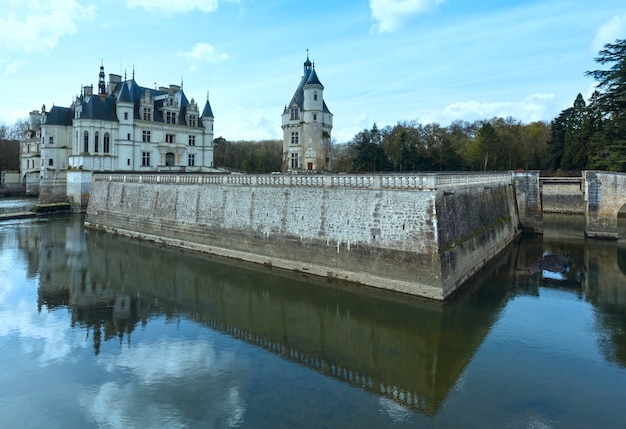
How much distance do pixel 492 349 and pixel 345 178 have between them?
706cm

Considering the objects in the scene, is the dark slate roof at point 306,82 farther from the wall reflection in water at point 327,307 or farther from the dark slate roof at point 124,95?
the wall reflection in water at point 327,307

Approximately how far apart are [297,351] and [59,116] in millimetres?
35705

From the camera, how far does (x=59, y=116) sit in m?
35.4

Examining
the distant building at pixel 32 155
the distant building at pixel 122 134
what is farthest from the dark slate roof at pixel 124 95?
the distant building at pixel 32 155

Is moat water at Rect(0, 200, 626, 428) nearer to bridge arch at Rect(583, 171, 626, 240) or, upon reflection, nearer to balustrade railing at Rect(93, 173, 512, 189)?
balustrade railing at Rect(93, 173, 512, 189)

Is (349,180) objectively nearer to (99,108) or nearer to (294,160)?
(294,160)

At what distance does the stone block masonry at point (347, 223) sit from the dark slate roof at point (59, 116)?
63.9 ft

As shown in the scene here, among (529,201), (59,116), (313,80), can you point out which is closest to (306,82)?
(313,80)

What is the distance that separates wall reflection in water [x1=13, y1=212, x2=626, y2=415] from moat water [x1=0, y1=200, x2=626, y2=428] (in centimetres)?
6

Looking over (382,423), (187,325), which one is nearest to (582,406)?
(382,423)

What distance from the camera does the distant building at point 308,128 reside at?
30.0 metres

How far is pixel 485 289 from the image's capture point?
530 inches

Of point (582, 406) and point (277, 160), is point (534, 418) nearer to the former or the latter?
point (582, 406)

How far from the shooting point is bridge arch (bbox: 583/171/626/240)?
2153 cm
